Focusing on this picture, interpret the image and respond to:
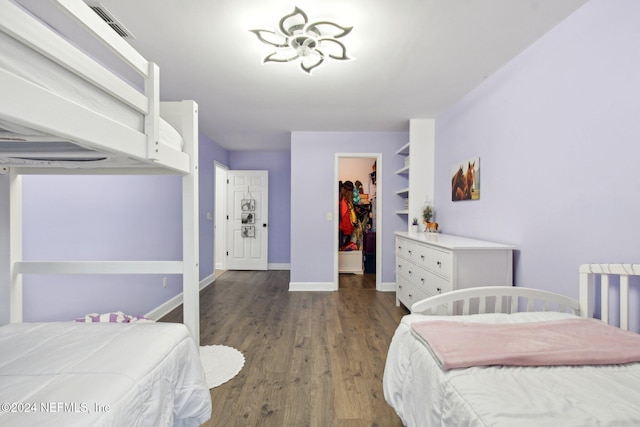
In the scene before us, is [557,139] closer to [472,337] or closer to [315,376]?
[472,337]

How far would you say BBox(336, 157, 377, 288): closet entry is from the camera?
5.31 metres

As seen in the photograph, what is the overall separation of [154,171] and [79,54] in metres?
0.70

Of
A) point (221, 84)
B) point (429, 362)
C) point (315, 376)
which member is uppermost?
point (221, 84)

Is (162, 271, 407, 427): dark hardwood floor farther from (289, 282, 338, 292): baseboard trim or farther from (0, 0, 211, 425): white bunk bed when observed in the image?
(0, 0, 211, 425): white bunk bed

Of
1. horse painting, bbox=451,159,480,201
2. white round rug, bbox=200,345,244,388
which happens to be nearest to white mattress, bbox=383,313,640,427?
white round rug, bbox=200,345,244,388

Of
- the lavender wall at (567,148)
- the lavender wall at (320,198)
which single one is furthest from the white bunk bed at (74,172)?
the lavender wall at (320,198)

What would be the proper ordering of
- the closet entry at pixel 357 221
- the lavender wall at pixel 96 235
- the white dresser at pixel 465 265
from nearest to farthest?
the lavender wall at pixel 96 235
the white dresser at pixel 465 265
the closet entry at pixel 357 221

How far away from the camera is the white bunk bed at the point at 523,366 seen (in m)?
0.73

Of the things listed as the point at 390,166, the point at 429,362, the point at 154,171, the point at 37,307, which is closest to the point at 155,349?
the point at 154,171

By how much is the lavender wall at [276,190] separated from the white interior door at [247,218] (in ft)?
0.53

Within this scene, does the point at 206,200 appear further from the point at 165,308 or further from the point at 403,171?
the point at 403,171

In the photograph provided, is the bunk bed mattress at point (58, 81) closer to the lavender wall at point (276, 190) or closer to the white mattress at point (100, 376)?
the white mattress at point (100, 376)

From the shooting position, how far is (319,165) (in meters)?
4.21

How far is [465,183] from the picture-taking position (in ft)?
9.38
